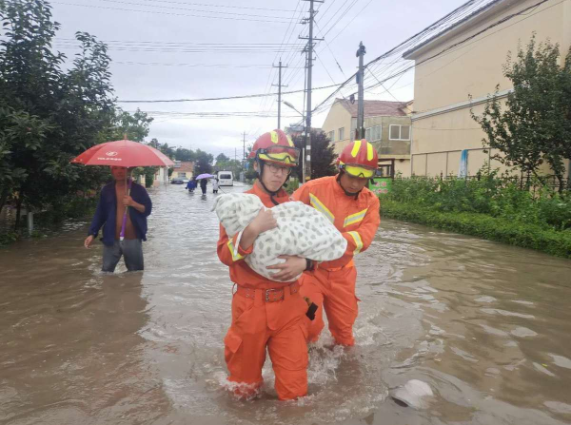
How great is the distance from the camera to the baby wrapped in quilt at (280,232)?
7.88ft

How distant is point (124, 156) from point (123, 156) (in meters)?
0.01

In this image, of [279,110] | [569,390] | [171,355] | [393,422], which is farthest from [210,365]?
[279,110]

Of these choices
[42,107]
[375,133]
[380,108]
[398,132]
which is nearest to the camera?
[42,107]

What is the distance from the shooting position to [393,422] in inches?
113

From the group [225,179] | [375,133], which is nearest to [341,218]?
[375,133]

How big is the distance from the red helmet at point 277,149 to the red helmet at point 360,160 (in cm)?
60

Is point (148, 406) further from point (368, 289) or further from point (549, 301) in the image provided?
point (549, 301)

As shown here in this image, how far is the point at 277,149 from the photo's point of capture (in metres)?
2.61

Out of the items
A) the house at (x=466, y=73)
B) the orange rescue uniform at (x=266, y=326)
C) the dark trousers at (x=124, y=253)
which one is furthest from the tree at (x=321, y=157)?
the orange rescue uniform at (x=266, y=326)

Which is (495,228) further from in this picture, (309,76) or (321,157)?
(321,157)

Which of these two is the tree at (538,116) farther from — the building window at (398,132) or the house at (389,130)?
the building window at (398,132)

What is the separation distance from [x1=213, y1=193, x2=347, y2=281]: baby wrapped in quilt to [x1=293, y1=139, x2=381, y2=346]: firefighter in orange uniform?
0.74 metres

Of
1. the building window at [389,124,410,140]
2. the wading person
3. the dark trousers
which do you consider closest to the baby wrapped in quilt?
the wading person

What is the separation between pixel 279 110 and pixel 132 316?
37958 millimetres
